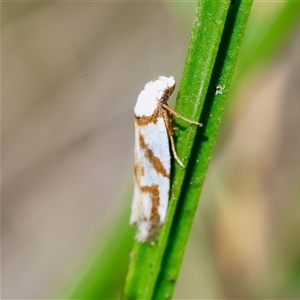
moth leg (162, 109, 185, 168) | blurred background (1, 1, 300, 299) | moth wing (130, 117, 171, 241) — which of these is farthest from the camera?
blurred background (1, 1, 300, 299)

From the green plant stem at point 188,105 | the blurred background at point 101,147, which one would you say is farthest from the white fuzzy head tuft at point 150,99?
the blurred background at point 101,147

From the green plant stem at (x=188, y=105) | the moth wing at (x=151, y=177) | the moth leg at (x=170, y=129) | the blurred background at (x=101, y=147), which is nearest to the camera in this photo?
the green plant stem at (x=188, y=105)

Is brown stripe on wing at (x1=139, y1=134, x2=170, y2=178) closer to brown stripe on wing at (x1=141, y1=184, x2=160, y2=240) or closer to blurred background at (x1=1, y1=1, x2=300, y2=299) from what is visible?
brown stripe on wing at (x1=141, y1=184, x2=160, y2=240)

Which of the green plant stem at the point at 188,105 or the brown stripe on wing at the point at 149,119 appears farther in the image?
the brown stripe on wing at the point at 149,119

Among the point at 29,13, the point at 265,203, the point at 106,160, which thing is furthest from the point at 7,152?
the point at 265,203

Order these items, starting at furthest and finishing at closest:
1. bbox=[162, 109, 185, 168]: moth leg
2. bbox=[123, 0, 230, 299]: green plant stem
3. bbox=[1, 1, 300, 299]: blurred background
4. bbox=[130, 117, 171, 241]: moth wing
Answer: bbox=[1, 1, 300, 299]: blurred background
bbox=[130, 117, 171, 241]: moth wing
bbox=[162, 109, 185, 168]: moth leg
bbox=[123, 0, 230, 299]: green plant stem

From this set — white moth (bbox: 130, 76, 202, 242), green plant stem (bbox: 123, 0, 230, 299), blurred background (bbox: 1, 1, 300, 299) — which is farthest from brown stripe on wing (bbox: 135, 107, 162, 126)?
blurred background (bbox: 1, 1, 300, 299)

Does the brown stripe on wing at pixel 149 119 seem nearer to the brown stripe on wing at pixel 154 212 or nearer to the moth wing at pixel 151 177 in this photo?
the moth wing at pixel 151 177

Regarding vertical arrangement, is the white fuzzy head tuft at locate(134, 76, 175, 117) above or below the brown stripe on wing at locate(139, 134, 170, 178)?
above
